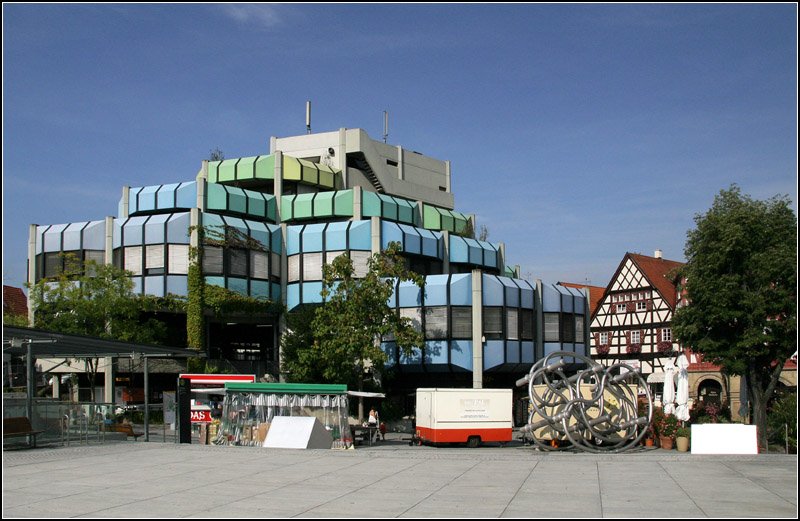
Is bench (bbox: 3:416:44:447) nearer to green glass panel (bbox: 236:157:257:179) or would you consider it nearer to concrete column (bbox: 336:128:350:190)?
green glass panel (bbox: 236:157:257:179)

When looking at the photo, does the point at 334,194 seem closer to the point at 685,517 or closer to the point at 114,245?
the point at 114,245

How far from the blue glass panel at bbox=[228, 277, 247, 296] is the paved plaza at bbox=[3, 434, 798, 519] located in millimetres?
27717

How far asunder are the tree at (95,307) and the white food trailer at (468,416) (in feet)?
66.1

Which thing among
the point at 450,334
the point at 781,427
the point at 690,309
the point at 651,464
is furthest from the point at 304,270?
the point at 651,464

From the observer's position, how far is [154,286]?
54531 millimetres

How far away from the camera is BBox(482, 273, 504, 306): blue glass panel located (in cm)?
Answer: 5403

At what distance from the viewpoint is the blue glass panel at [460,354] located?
53188 millimetres

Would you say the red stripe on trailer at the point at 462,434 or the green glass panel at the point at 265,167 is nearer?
the red stripe on trailer at the point at 462,434

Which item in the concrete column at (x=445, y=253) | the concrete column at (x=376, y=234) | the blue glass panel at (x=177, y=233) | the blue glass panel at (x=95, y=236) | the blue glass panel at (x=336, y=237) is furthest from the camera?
the concrete column at (x=445, y=253)

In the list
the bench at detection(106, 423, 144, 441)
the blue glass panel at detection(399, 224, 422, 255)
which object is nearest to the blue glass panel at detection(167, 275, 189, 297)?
the blue glass panel at detection(399, 224, 422, 255)

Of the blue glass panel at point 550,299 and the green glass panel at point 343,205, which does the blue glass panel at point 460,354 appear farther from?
the green glass panel at point 343,205

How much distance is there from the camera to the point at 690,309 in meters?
38.3

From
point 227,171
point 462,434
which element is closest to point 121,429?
point 462,434

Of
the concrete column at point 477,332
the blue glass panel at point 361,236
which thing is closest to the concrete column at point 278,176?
the blue glass panel at point 361,236
